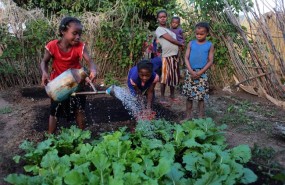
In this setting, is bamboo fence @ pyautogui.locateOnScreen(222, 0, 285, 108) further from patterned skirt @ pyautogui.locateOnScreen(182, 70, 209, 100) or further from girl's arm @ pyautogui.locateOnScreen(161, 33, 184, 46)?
patterned skirt @ pyautogui.locateOnScreen(182, 70, 209, 100)

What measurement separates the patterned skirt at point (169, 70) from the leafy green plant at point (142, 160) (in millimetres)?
1993

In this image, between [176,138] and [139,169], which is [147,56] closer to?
[176,138]

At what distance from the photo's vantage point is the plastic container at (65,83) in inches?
132

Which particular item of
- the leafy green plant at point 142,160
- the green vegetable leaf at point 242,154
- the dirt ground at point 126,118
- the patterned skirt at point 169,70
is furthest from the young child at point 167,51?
the green vegetable leaf at point 242,154

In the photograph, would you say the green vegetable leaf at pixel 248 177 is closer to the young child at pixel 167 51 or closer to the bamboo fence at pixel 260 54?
the young child at pixel 167 51

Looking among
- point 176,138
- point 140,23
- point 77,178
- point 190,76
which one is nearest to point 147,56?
point 140,23

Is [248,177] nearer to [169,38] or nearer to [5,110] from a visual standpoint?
[169,38]

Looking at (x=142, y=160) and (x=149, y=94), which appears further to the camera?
(x=149, y=94)

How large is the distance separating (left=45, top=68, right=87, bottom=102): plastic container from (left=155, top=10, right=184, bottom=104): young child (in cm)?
234

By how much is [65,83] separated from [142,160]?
1.07 m

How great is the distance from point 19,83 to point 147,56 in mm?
2607

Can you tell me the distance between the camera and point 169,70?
558 centimetres

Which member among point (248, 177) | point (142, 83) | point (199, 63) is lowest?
point (248, 177)

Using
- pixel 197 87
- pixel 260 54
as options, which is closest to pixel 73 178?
pixel 197 87
